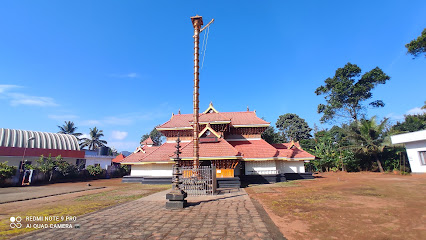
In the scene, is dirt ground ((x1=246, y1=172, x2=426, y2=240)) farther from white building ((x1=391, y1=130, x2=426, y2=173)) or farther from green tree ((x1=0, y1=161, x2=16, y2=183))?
green tree ((x1=0, y1=161, x2=16, y2=183))

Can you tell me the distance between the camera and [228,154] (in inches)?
605

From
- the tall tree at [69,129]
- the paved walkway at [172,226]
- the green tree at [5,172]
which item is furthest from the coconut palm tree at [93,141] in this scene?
the paved walkway at [172,226]

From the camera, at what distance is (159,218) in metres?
6.29

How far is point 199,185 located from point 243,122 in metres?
11.4

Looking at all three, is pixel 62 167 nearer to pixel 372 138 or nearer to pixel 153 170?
pixel 153 170

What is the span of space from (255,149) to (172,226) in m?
14.4

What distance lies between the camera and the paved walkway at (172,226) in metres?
4.71

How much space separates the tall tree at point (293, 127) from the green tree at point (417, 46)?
92.9 ft

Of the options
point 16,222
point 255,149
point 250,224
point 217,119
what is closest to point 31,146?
point 217,119

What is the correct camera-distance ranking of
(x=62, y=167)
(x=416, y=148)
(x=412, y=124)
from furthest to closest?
1. (x=412, y=124)
2. (x=62, y=167)
3. (x=416, y=148)

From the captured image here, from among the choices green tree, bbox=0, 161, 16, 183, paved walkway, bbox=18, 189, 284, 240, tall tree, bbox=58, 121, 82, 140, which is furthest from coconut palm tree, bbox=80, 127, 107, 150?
paved walkway, bbox=18, 189, 284, 240

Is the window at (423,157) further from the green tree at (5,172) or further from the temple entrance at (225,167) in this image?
the green tree at (5,172)

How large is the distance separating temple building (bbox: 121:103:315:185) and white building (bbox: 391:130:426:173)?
33.0 feet

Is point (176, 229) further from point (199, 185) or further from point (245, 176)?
point (245, 176)
